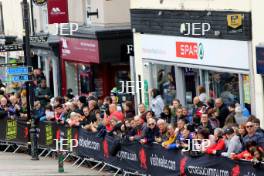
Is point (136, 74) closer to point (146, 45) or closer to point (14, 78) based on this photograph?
point (146, 45)

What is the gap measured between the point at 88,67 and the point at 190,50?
11.1m

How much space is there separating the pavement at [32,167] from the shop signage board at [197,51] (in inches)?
178

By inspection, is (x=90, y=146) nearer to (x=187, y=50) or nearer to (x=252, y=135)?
(x=187, y=50)

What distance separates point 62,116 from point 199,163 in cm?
988

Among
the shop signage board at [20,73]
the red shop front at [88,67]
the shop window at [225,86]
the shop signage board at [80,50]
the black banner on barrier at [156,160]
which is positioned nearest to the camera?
the black banner on barrier at [156,160]

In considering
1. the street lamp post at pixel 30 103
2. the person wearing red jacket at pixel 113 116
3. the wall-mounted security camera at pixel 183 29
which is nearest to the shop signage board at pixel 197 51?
the wall-mounted security camera at pixel 183 29

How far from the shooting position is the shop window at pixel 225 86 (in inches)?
1124

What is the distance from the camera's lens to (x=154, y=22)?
33219 mm

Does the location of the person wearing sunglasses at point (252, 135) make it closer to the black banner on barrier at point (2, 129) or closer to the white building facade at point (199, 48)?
the white building facade at point (199, 48)

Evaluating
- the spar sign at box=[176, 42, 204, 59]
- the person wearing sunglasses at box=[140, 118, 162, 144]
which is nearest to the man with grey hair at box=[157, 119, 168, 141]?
the person wearing sunglasses at box=[140, 118, 162, 144]

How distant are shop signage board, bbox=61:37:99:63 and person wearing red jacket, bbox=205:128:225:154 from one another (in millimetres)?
16998

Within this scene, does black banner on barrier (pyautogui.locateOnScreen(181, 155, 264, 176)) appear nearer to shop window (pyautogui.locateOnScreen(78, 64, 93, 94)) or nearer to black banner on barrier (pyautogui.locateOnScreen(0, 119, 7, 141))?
black banner on barrier (pyautogui.locateOnScreen(0, 119, 7, 141))

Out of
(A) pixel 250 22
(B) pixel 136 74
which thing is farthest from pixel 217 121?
(B) pixel 136 74

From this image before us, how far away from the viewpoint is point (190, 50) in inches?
1211
